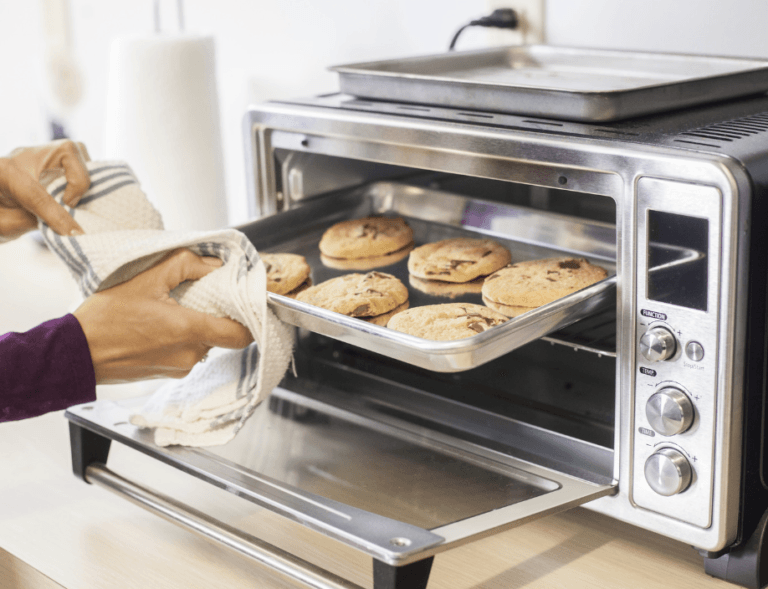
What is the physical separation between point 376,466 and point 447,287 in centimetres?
20

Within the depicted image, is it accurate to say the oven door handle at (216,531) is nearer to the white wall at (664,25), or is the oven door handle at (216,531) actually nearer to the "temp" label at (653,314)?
the "temp" label at (653,314)

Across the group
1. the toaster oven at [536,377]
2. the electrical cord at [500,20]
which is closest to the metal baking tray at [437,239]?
the toaster oven at [536,377]

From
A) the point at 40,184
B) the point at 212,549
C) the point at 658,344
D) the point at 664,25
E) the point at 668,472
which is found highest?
the point at 664,25

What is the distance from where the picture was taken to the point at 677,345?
0.65 metres

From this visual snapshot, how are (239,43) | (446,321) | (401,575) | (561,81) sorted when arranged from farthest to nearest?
(239,43)
(561,81)
(446,321)
(401,575)

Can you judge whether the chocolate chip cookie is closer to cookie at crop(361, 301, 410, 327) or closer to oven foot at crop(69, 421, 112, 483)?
cookie at crop(361, 301, 410, 327)

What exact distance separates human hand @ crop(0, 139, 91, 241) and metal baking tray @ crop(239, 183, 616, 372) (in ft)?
0.63

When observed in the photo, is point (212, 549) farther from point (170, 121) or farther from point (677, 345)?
point (170, 121)

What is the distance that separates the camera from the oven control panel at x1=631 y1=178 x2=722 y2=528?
2.06 ft

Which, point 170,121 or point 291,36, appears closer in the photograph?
point 170,121

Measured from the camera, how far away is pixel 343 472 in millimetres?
768

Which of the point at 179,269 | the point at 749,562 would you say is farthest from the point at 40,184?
the point at 749,562

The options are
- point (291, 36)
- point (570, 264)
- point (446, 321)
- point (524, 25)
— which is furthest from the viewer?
point (291, 36)

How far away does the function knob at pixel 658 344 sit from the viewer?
2.15 feet
